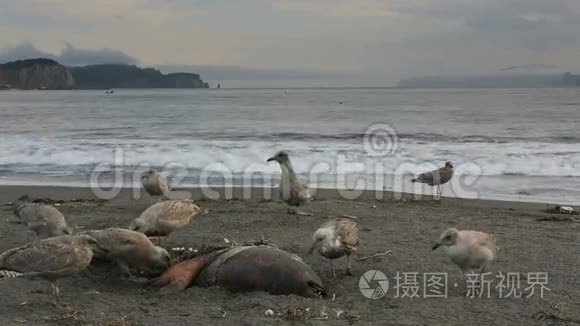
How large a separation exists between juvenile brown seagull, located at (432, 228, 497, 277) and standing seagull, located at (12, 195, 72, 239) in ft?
15.5

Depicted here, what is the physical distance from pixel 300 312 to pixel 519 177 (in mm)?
12819

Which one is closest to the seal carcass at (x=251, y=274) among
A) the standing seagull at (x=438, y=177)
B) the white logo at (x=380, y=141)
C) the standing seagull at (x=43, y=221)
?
the standing seagull at (x=43, y=221)

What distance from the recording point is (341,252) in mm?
6953

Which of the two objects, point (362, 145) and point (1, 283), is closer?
point (1, 283)

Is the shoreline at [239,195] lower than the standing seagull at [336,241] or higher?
lower

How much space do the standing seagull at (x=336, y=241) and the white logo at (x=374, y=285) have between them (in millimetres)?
245

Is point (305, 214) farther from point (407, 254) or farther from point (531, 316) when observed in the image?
point (531, 316)

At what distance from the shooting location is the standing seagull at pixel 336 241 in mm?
6922

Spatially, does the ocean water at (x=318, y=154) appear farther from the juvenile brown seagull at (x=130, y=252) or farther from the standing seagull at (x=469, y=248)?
the juvenile brown seagull at (x=130, y=252)

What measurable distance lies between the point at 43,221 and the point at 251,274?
3.31 m

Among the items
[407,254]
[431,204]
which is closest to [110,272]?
[407,254]

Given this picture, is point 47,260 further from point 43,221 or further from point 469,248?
point 469,248

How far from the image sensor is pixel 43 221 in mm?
8164

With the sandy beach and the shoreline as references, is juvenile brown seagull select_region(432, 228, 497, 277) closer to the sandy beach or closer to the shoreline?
the sandy beach
